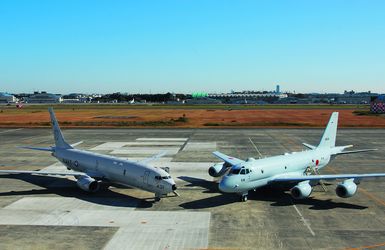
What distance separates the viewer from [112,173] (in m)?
33.0

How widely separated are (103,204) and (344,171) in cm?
2731

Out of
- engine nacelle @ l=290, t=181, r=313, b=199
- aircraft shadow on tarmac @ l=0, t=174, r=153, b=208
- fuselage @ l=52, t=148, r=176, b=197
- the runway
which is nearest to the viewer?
the runway

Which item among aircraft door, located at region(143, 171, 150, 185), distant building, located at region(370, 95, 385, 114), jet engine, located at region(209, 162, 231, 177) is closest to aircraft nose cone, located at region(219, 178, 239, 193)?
aircraft door, located at region(143, 171, 150, 185)

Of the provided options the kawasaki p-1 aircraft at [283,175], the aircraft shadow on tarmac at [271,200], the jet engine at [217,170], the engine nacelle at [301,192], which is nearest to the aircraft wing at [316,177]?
the kawasaki p-1 aircraft at [283,175]

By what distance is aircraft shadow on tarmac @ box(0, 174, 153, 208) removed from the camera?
30.2 m

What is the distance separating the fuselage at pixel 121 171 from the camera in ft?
95.5

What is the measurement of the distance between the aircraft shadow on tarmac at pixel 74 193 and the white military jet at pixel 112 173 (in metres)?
0.90

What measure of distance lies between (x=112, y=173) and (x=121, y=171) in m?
1.42

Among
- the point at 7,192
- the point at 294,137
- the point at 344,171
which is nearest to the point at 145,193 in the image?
the point at 7,192

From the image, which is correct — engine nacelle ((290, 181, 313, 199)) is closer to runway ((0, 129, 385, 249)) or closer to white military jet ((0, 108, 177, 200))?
runway ((0, 129, 385, 249))

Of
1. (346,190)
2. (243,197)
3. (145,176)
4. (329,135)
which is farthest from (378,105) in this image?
(145,176)

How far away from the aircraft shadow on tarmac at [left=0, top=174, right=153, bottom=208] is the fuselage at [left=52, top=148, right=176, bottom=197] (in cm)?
117

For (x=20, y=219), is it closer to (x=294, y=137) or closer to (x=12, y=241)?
(x=12, y=241)

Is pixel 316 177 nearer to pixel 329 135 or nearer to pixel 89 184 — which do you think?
pixel 329 135
